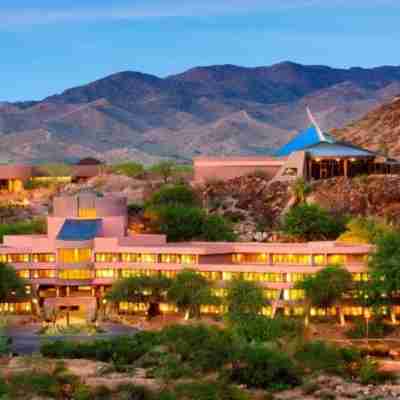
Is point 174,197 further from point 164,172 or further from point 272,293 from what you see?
point 272,293

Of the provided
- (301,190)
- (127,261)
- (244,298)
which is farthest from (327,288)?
(301,190)

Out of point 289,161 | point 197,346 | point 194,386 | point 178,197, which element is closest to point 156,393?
point 194,386

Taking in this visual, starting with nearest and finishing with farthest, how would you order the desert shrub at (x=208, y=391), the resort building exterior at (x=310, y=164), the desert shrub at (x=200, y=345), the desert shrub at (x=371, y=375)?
the desert shrub at (x=208, y=391) → the desert shrub at (x=371, y=375) → the desert shrub at (x=200, y=345) → the resort building exterior at (x=310, y=164)

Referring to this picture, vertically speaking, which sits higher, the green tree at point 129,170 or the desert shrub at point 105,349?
the green tree at point 129,170

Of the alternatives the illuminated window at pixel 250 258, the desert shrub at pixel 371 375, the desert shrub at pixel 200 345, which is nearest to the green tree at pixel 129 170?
the illuminated window at pixel 250 258

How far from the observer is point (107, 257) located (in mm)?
97250

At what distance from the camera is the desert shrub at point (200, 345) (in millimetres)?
69875

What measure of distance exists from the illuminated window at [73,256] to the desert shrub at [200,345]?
75.3 ft

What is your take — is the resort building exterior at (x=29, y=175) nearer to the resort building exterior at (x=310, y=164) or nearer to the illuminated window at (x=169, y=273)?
the resort building exterior at (x=310, y=164)

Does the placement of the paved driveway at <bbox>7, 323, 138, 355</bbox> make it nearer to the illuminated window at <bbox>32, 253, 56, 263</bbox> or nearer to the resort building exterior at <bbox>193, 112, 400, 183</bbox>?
the illuminated window at <bbox>32, 253, 56, 263</bbox>

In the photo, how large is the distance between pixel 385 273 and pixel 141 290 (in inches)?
681

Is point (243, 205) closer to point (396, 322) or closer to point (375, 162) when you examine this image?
point (375, 162)

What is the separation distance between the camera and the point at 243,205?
140375mm

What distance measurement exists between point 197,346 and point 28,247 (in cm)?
3006
